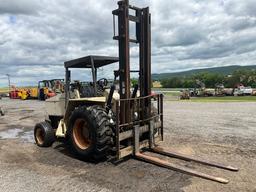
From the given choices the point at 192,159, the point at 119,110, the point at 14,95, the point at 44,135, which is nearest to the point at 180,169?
the point at 192,159

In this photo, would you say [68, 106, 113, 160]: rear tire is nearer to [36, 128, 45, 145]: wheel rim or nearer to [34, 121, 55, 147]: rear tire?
[34, 121, 55, 147]: rear tire

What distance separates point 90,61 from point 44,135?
2458mm

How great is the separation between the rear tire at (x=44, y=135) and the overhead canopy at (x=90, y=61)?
5.88ft

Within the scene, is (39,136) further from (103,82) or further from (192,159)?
(192,159)

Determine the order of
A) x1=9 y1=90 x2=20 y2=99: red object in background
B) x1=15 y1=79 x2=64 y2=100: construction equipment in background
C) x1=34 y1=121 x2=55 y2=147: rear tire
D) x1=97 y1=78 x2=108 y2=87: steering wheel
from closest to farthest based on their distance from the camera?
1. x1=97 y1=78 x2=108 y2=87: steering wheel
2. x1=34 y1=121 x2=55 y2=147: rear tire
3. x1=15 y1=79 x2=64 y2=100: construction equipment in background
4. x1=9 y1=90 x2=20 y2=99: red object in background

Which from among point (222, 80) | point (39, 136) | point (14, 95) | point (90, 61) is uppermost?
point (90, 61)

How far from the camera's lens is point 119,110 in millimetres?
6660

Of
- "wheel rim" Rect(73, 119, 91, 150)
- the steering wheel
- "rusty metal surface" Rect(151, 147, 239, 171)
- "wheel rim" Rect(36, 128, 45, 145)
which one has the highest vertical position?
the steering wheel

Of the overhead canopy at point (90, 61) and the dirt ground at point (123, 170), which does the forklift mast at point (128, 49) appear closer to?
the overhead canopy at point (90, 61)

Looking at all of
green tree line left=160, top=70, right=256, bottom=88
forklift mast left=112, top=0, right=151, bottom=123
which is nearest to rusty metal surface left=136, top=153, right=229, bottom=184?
forklift mast left=112, top=0, right=151, bottom=123

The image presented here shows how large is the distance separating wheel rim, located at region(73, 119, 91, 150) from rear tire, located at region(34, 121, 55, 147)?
5.00 ft

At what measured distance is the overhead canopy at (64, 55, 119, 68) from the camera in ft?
24.5

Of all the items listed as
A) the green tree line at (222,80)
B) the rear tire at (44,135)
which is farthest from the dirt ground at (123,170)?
the green tree line at (222,80)

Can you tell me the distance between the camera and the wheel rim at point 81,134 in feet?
22.8
